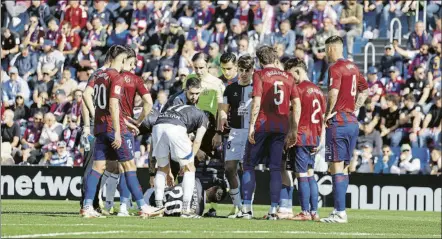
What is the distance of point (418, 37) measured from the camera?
29359 mm

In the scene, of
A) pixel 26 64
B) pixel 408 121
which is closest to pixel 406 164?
pixel 408 121

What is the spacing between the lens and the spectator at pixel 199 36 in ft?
100

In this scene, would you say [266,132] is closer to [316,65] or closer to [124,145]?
[124,145]

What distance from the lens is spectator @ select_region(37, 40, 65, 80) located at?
3167cm

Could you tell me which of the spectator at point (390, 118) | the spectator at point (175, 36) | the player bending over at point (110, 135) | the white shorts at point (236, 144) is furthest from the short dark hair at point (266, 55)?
the spectator at point (175, 36)

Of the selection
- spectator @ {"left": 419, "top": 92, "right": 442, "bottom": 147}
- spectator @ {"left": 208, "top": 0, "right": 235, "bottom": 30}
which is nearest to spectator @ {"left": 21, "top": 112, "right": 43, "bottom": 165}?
spectator @ {"left": 208, "top": 0, "right": 235, "bottom": 30}

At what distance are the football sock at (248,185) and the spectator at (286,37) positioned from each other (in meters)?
12.8

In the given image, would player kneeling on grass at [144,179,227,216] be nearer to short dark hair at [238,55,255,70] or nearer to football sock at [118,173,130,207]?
football sock at [118,173,130,207]

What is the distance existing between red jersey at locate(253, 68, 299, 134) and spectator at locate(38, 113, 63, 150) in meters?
12.1

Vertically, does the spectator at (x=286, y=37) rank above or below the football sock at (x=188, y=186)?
above

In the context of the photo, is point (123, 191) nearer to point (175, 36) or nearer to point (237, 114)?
point (237, 114)

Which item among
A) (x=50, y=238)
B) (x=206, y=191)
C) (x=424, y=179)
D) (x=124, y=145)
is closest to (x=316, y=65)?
(x=424, y=179)

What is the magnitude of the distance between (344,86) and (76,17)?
18.4 metres

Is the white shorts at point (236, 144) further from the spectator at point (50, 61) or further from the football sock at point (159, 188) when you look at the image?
the spectator at point (50, 61)
